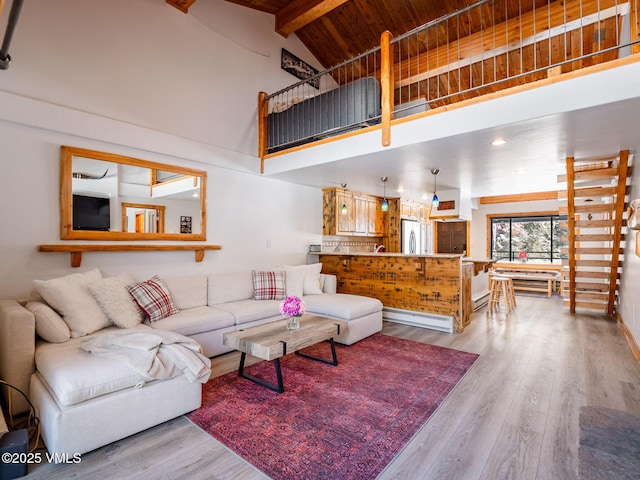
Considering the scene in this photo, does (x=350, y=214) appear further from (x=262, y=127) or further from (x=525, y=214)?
(x=525, y=214)

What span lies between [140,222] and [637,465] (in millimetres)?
4607

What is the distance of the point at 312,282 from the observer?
4848mm

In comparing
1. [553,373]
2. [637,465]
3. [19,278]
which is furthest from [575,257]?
[19,278]

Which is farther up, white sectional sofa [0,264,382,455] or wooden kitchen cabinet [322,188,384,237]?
wooden kitchen cabinet [322,188,384,237]

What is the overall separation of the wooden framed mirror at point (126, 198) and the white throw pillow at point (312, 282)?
155 cm

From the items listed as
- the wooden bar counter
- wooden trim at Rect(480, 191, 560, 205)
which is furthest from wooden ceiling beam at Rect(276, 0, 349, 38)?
wooden trim at Rect(480, 191, 560, 205)

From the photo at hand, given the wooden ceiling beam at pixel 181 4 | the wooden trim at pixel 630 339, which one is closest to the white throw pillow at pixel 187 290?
the wooden ceiling beam at pixel 181 4

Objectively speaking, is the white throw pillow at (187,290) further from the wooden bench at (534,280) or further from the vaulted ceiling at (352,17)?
the wooden bench at (534,280)

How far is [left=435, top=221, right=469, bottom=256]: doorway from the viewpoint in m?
9.90

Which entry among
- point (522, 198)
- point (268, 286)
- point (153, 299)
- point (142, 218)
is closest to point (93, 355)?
point (153, 299)

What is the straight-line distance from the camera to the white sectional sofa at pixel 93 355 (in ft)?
6.31

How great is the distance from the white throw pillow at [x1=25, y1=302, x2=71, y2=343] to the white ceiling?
3156mm

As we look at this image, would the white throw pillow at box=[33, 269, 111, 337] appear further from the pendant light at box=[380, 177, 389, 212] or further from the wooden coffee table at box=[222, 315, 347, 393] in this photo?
the pendant light at box=[380, 177, 389, 212]

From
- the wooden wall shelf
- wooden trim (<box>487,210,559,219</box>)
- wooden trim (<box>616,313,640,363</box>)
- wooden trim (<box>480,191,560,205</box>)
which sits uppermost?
wooden trim (<box>480,191,560,205</box>)
